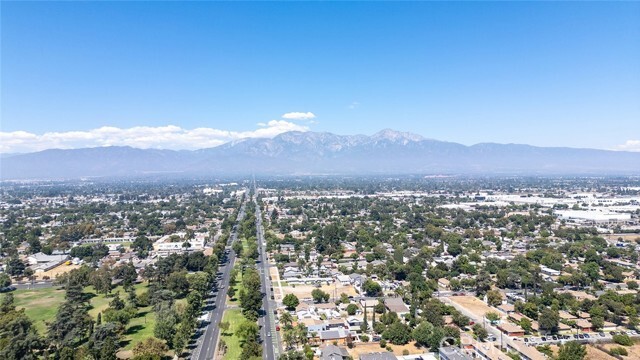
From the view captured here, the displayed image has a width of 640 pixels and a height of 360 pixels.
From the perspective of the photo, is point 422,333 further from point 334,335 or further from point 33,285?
point 33,285

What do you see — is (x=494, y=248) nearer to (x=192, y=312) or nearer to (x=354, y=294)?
(x=354, y=294)

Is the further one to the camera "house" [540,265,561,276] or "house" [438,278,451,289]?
"house" [540,265,561,276]

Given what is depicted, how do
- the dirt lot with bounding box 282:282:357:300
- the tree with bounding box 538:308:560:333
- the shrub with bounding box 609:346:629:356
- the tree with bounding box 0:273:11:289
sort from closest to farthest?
the shrub with bounding box 609:346:629:356 < the tree with bounding box 538:308:560:333 < the dirt lot with bounding box 282:282:357:300 < the tree with bounding box 0:273:11:289

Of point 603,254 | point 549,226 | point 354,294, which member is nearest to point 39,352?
point 354,294

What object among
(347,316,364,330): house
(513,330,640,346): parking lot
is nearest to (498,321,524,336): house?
(513,330,640,346): parking lot

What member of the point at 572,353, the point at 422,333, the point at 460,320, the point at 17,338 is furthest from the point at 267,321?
the point at 572,353

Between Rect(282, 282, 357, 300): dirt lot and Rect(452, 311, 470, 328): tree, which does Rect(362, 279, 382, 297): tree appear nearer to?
Rect(282, 282, 357, 300): dirt lot
